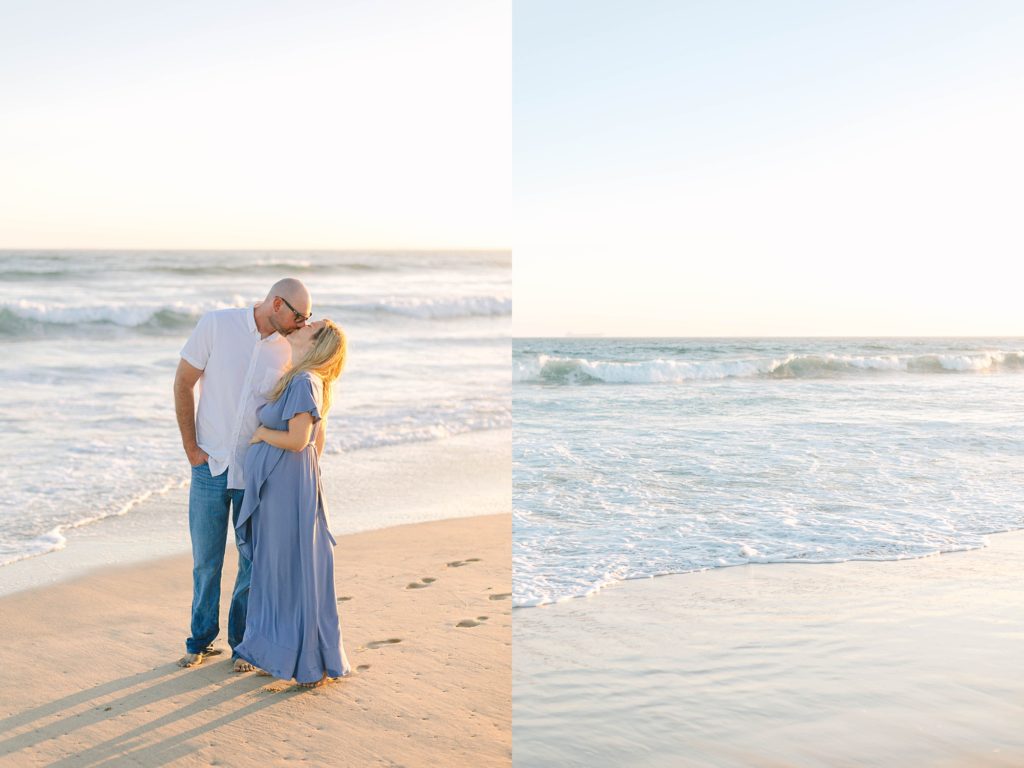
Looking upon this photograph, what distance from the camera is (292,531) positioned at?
139 inches

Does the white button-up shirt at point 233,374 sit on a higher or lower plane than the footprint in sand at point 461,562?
higher

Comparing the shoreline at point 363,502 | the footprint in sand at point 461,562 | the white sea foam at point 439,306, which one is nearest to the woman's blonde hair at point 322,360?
the footprint in sand at point 461,562

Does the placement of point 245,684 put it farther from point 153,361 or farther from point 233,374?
point 153,361

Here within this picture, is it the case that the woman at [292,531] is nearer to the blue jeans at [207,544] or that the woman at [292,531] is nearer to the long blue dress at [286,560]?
the long blue dress at [286,560]

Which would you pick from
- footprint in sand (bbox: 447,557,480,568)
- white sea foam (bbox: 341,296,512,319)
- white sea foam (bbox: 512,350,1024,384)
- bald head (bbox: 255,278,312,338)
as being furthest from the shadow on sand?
white sea foam (bbox: 341,296,512,319)

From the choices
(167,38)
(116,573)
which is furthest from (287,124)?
(116,573)

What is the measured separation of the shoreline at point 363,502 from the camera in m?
5.12

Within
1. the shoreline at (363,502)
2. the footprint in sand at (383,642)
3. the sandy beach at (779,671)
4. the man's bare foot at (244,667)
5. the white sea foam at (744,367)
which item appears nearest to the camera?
the sandy beach at (779,671)

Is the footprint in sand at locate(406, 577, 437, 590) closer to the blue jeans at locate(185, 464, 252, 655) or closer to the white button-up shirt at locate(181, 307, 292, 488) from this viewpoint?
the blue jeans at locate(185, 464, 252, 655)

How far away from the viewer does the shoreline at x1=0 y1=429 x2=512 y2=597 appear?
16.8ft

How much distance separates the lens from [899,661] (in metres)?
3.82

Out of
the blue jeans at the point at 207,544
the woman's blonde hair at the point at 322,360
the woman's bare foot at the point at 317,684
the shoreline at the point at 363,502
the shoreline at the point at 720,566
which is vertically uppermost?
the woman's blonde hair at the point at 322,360

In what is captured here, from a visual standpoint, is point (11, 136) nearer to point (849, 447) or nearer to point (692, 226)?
point (692, 226)

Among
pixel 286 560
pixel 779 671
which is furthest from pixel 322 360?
pixel 779 671
